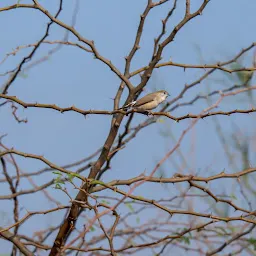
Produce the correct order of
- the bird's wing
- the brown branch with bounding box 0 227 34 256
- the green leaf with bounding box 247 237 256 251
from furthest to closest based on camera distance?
the bird's wing
the green leaf with bounding box 247 237 256 251
the brown branch with bounding box 0 227 34 256

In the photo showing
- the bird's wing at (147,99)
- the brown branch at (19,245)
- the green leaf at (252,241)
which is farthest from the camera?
the bird's wing at (147,99)

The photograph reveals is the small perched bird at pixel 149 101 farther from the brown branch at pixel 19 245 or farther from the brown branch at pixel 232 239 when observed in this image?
the brown branch at pixel 19 245

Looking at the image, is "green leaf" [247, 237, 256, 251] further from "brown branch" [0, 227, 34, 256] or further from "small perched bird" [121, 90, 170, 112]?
"brown branch" [0, 227, 34, 256]

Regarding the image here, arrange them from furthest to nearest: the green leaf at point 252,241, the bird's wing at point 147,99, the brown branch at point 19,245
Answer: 1. the bird's wing at point 147,99
2. the green leaf at point 252,241
3. the brown branch at point 19,245

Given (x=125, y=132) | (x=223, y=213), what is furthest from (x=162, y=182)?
(x=125, y=132)

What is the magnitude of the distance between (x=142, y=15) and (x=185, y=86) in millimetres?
1079

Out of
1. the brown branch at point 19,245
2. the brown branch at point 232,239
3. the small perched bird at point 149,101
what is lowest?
the brown branch at point 232,239

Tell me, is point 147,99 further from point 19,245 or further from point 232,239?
point 19,245

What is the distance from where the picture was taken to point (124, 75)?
3773mm

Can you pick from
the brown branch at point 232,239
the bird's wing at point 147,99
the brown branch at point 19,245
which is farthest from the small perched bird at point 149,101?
the brown branch at point 19,245

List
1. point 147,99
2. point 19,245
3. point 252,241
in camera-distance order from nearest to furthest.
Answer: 1. point 19,245
2. point 252,241
3. point 147,99

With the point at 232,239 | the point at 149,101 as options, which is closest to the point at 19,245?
the point at 232,239

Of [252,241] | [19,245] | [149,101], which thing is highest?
[149,101]

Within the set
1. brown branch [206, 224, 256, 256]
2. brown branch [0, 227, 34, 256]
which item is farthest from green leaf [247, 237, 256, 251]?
brown branch [0, 227, 34, 256]
